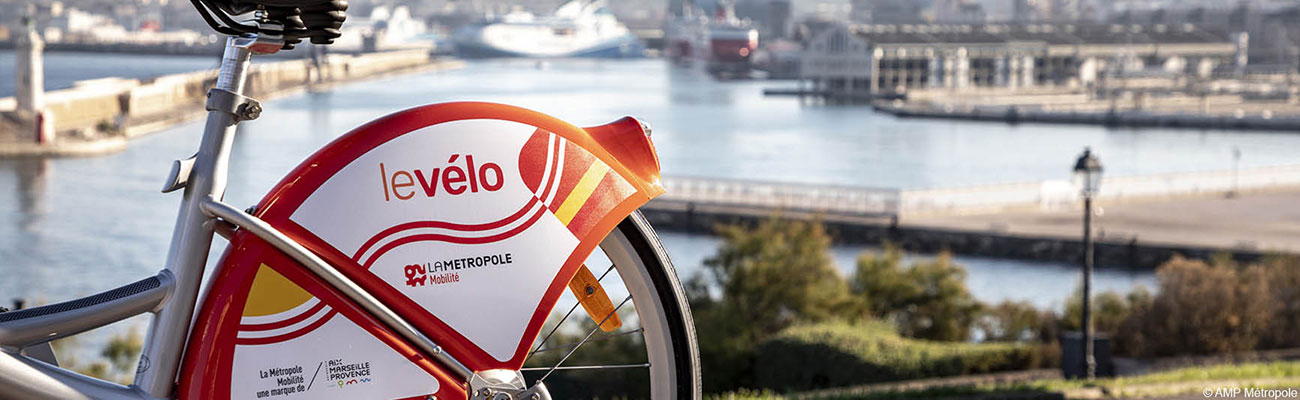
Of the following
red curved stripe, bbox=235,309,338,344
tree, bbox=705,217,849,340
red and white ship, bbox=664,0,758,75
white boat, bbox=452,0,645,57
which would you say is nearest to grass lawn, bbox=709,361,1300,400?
red curved stripe, bbox=235,309,338,344

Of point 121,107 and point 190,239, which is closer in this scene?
point 190,239

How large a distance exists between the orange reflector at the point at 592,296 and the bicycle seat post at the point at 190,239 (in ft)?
1.24

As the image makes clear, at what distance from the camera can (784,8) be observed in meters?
103

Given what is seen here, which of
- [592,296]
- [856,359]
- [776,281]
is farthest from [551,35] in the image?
[592,296]

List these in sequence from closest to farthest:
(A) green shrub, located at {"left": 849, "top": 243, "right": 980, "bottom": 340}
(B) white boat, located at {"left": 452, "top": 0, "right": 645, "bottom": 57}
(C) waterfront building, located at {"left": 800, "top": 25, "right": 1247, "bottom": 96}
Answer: (A) green shrub, located at {"left": 849, "top": 243, "right": 980, "bottom": 340}, (C) waterfront building, located at {"left": 800, "top": 25, "right": 1247, "bottom": 96}, (B) white boat, located at {"left": 452, "top": 0, "right": 645, "bottom": 57}

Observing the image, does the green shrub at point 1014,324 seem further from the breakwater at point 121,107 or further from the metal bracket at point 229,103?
the breakwater at point 121,107

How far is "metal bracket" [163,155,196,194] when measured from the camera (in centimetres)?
124

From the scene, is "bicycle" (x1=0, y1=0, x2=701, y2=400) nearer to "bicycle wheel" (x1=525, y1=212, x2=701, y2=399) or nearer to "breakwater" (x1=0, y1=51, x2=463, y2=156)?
"bicycle wheel" (x1=525, y1=212, x2=701, y2=399)

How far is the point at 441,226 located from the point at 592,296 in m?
0.21

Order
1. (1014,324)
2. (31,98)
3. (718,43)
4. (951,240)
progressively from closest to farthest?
(1014,324) < (951,240) < (31,98) < (718,43)

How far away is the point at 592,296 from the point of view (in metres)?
1.47

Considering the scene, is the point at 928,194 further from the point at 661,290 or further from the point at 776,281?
the point at 661,290

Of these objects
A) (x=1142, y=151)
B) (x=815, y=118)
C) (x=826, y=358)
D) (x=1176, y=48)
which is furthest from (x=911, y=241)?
(x=1176, y=48)

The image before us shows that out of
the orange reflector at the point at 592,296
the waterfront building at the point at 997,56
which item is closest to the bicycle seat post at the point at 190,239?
the orange reflector at the point at 592,296
